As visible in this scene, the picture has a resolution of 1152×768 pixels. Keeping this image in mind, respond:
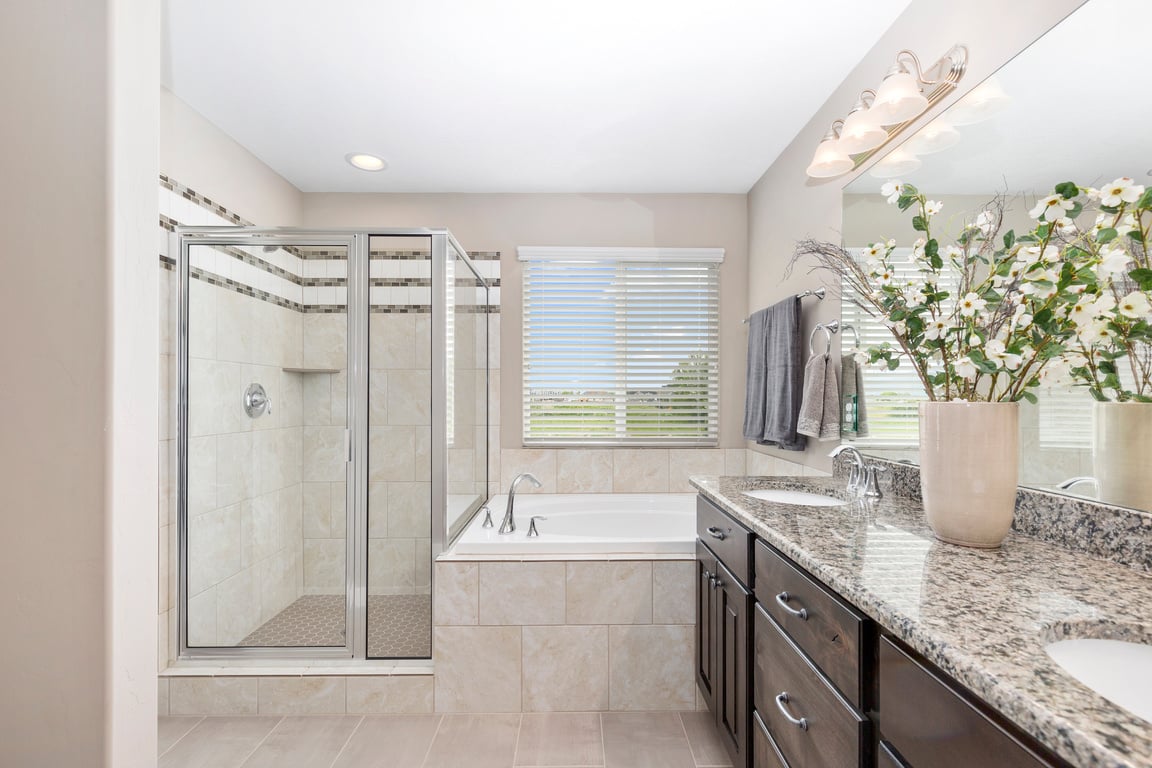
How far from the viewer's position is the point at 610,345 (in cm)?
324

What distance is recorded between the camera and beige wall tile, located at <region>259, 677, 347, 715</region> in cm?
212

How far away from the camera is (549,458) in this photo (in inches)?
126

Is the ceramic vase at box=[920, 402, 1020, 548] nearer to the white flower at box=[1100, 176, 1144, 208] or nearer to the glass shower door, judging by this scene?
the white flower at box=[1100, 176, 1144, 208]

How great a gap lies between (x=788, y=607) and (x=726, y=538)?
48 cm

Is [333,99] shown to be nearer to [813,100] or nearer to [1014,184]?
[813,100]

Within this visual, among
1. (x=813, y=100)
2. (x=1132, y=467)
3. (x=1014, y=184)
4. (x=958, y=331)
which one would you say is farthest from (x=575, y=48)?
(x=1132, y=467)

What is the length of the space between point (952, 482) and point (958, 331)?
321 mm

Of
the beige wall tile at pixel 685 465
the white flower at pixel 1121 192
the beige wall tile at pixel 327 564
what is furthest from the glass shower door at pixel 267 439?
the white flower at pixel 1121 192

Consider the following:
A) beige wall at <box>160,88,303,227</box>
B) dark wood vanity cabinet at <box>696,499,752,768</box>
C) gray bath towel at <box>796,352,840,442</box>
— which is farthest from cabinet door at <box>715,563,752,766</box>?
beige wall at <box>160,88,303,227</box>

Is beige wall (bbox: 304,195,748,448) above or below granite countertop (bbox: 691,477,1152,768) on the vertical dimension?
above

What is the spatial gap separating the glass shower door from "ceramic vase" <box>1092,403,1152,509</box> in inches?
89.4

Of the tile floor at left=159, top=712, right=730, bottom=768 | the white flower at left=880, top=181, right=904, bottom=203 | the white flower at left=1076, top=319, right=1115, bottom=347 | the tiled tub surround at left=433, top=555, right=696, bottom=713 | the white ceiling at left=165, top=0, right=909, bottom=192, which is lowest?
the tile floor at left=159, top=712, right=730, bottom=768

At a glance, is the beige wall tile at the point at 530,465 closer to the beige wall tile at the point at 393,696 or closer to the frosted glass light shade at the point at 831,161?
the beige wall tile at the point at 393,696

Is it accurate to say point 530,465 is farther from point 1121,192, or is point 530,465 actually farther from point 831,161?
point 1121,192
